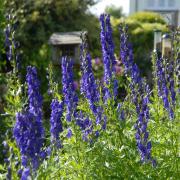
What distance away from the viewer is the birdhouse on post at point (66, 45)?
47.9 feet

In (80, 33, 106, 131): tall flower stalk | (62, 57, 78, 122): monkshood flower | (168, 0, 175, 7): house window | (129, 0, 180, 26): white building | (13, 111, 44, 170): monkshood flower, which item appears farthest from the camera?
(168, 0, 175, 7): house window

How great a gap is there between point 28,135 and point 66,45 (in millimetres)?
11860

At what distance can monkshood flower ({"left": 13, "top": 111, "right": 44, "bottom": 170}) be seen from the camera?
3180 millimetres

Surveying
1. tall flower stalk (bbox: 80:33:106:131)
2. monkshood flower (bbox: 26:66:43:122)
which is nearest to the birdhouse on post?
tall flower stalk (bbox: 80:33:106:131)

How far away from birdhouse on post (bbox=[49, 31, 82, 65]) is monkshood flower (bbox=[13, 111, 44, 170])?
1118 cm

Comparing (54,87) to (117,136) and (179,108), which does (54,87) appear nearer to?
(117,136)

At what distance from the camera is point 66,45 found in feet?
49.0

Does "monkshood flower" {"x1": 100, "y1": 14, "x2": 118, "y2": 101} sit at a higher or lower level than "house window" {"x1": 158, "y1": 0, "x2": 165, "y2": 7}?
higher

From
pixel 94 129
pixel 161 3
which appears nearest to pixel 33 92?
pixel 94 129

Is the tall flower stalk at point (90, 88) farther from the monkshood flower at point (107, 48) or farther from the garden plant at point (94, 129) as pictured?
the monkshood flower at point (107, 48)

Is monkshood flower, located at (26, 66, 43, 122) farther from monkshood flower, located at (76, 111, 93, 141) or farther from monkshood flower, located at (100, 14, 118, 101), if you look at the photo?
monkshood flower, located at (100, 14, 118, 101)

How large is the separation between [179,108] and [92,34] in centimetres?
1138

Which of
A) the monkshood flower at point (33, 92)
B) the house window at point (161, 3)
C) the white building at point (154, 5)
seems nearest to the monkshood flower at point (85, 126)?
the monkshood flower at point (33, 92)

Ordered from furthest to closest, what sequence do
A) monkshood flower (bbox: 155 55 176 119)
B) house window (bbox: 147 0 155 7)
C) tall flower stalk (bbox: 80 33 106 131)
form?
1. house window (bbox: 147 0 155 7)
2. monkshood flower (bbox: 155 55 176 119)
3. tall flower stalk (bbox: 80 33 106 131)
